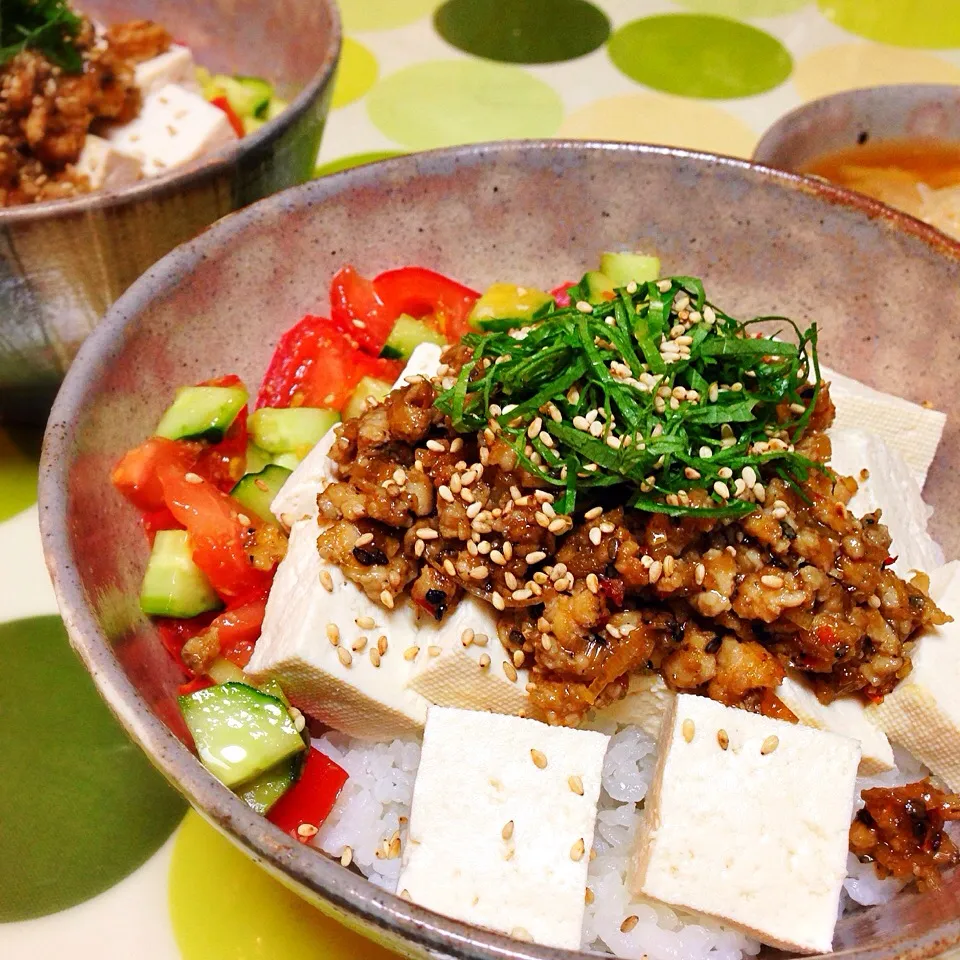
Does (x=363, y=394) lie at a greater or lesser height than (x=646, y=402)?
lesser

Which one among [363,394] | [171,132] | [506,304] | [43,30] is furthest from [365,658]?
[43,30]

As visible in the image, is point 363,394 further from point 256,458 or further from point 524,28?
point 524,28

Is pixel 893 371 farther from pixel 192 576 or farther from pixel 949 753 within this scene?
pixel 192 576

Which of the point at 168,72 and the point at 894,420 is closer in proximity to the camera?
the point at 894,420

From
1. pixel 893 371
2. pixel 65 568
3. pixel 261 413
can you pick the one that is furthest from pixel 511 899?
pixel 893 371

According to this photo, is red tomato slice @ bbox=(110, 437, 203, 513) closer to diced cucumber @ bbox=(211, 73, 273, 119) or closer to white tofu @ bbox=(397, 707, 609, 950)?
white tofu @ bbox=(397, 707, 609, 950)

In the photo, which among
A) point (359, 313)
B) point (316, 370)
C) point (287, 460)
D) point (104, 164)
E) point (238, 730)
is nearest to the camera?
point (238, 730)

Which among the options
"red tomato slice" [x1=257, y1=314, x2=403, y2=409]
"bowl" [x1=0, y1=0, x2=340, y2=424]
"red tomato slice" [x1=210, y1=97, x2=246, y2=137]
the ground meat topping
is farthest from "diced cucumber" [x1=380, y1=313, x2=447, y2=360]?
the ground meat topping

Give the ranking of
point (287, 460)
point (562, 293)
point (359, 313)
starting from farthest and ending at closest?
1. point (562, 293)
2. point (359, 313)
3. point (287, 460)
